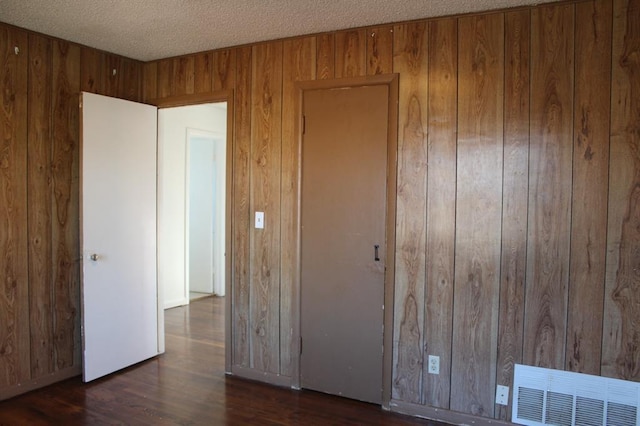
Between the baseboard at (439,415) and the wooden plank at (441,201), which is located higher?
the wooden plank at (441,201)

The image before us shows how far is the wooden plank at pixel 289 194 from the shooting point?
3.16m

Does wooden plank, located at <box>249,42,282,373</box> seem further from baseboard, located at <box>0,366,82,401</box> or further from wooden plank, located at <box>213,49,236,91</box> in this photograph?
baseboard, located at <box>0,366,82,401</box>

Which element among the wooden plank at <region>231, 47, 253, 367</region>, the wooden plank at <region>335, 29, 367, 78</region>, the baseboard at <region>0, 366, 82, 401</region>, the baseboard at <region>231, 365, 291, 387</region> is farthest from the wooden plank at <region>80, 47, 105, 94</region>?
the baseboard at <region>231, 365, 291, 387</region>

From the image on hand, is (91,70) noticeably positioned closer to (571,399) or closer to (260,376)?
(260,376)

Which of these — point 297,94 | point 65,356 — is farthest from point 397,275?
point 65,356

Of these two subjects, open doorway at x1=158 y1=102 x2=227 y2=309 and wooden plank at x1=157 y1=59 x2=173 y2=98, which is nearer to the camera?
wooden plank at x1=157 y1=59 x2=173 y2=98

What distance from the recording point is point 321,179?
308 centimetres

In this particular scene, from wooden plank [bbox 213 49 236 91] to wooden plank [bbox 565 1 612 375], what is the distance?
2333 millimetres

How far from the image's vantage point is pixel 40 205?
10.5 ft

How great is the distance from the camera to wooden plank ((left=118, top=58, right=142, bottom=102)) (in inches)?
148

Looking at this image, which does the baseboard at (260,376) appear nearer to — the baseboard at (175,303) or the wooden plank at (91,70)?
the baseboard at (175,303)

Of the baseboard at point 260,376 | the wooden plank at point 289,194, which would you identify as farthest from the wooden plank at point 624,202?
the baseboard at point 260,376

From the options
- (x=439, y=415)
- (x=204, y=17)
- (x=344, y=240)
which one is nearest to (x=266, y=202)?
(x=344, y=240)

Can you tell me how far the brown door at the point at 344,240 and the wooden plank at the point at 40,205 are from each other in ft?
6.19
